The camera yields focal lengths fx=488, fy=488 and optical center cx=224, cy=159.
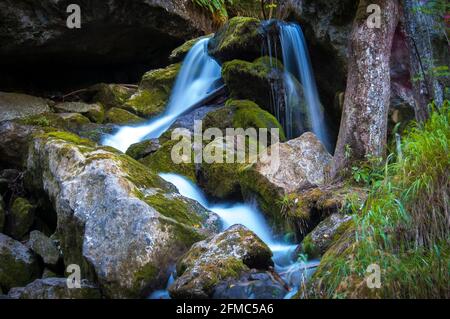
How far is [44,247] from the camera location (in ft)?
20.2

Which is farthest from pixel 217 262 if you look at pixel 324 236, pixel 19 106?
pixel 19 106

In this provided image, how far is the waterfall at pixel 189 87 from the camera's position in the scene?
10531 mm

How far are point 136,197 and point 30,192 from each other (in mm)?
2936

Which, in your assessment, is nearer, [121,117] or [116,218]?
[116,218]

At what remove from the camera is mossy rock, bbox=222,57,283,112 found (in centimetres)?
948

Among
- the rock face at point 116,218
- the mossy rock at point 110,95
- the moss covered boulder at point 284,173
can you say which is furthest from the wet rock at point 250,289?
the mossy rock at point 110,95

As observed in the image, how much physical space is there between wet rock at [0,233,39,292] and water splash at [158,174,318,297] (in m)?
1.99

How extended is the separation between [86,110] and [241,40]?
3.85m

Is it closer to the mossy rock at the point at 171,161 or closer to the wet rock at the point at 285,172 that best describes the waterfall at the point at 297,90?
the wet rock at the point at 285,172

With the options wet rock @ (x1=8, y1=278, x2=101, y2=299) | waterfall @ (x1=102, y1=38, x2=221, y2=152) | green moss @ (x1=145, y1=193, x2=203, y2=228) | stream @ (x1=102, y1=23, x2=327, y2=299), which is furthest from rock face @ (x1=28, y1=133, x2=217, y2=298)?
waterfall @ (x1=102, y1=38, x2=221, y2=152)

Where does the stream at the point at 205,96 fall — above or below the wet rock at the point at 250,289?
above

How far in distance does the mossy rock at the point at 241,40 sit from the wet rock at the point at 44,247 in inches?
229

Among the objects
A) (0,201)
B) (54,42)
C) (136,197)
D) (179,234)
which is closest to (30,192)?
(0,201)

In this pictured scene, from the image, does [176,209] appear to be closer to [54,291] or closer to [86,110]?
[54,291]
